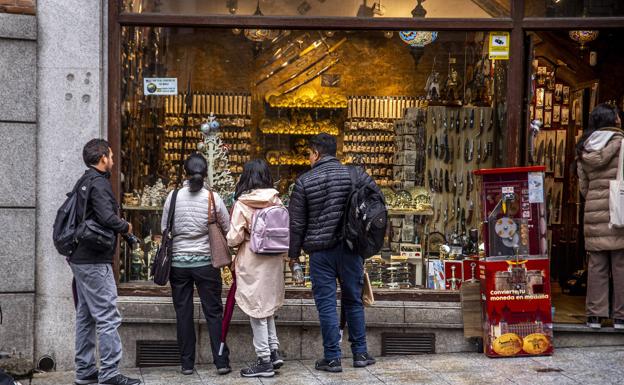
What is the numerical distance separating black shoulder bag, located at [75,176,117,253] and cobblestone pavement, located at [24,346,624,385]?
135 cm

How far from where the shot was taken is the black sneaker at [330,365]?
8453mm

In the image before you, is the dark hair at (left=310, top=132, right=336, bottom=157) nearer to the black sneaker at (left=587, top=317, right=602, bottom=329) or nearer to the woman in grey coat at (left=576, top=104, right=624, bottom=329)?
the woman in grey coat at (left=576, top=104, right=624, bottom=329)

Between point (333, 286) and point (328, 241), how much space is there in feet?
1.46

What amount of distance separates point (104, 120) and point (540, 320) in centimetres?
453

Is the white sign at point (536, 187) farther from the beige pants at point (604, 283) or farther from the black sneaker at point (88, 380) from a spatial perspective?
the black sneaker at point (88, 380)

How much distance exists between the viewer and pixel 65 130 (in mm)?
8953

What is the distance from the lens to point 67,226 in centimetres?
785

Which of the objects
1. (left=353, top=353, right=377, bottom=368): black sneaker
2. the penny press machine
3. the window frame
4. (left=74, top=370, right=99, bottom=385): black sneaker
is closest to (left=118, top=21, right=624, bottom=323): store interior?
the window frame

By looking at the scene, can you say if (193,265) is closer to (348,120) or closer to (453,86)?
(348,120)

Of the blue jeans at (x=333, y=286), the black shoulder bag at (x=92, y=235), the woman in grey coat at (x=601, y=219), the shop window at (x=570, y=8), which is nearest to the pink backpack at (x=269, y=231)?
the blue jeans at (x=333, y=286)

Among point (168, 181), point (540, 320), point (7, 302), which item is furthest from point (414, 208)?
point (7, 302)

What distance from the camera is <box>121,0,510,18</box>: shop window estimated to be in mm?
9391

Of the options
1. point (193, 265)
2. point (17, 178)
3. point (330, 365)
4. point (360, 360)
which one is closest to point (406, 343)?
point (360, 360)

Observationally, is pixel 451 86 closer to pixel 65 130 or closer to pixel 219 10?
pixel 219 10
